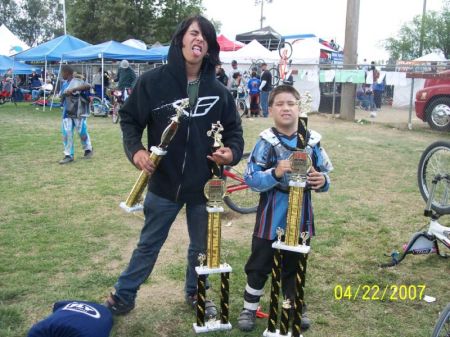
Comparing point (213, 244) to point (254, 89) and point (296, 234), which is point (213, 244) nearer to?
point (296, 234)

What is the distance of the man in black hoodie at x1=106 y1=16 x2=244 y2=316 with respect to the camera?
9.43 ft

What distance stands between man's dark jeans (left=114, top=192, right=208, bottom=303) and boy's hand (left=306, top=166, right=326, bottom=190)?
742mm

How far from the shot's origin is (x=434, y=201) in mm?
4738

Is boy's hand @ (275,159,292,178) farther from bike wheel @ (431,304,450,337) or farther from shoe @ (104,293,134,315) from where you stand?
shoe @ (104,293,134,315)

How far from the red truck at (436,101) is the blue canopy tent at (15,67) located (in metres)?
19.7

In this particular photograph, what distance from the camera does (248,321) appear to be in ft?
10.3

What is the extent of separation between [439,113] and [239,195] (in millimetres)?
9346

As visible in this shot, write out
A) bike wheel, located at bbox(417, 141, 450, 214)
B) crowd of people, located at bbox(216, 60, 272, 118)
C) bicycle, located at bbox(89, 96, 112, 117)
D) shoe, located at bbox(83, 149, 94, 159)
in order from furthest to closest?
bicycle, located at bbox(89, 96, 112, 117) → crowd of people, located at bbox(216, 60, 272, 118) → shoe, located at bbox(83, 149, 94, 159) → bike wheel, located at bbox(417, 141, 450, 214)

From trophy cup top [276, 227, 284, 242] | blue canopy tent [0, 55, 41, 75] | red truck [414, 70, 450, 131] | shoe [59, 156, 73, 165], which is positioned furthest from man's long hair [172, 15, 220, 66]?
blue canopy tent [0, 55, 41, 75]

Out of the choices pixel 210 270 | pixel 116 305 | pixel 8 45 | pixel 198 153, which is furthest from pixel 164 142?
pixel 8 45

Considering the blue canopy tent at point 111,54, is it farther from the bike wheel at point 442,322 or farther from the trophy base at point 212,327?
the bike wheel at point 442,322

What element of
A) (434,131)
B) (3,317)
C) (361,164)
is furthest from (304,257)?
(434,131)

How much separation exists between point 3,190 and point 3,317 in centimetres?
376

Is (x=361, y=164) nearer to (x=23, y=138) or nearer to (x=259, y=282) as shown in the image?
(x=259, y=282)
